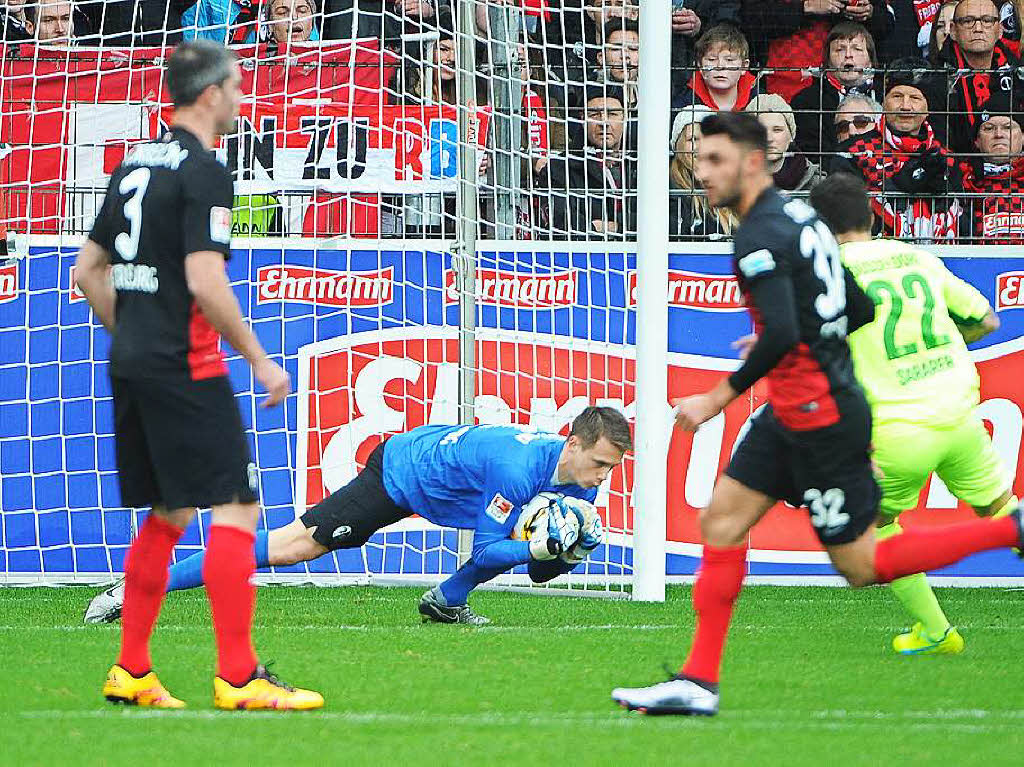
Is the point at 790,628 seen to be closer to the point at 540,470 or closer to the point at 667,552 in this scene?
the point at 540,470

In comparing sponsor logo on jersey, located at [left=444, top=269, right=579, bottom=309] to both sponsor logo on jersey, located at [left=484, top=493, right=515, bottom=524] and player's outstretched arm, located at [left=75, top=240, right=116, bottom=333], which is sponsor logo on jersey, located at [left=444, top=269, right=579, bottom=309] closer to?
sponsor logo on jersey, located at [left=484, top=493, right=515, bottom=524]

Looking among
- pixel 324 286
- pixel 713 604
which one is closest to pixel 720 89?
pixel 324 286

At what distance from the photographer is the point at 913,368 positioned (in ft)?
20.5

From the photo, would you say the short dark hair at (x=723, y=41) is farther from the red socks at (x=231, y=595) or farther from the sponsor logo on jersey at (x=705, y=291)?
the red socks at (x=231, y=595)

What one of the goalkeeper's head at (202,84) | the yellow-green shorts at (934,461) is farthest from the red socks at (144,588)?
the yellow-green shorts at (934,461)

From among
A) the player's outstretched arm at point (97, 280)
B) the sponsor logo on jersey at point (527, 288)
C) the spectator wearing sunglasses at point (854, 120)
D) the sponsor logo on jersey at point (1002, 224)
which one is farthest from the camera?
the spectator wearing sunglasses at point (854, 120)

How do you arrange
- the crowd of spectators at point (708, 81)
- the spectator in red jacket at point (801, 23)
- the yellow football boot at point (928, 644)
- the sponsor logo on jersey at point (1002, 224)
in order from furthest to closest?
1. the spectator in red jacket at point (801, 23)
2. the sponsor logo on jersey at point (1002, 224)
3. the crowd of spectators at point (708, 81)
4. the yellow football boot at point (928, 644)

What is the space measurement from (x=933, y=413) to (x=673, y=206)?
392 centimetres

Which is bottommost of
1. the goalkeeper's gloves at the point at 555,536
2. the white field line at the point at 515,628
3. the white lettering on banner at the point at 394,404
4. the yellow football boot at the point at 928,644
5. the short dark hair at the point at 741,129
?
the white field line at the point at 515,628

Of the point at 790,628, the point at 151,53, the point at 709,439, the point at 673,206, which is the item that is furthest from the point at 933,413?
the point at 151,53

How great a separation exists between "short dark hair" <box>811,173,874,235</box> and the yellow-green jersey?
0.27ft

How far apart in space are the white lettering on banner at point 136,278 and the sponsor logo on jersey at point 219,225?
23 cm

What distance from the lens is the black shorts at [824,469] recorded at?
187 inches

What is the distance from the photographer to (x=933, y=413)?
623cm
